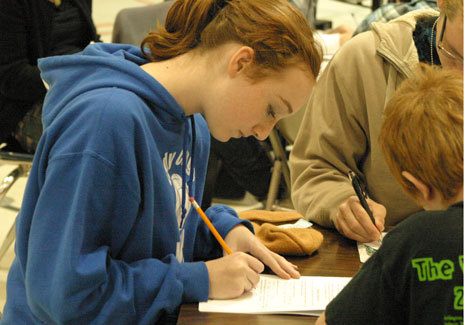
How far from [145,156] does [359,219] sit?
22.5 inches

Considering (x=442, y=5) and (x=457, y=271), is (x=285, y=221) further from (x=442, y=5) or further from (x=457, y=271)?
(x=457, y=271)

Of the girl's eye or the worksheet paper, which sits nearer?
the worksheet paper

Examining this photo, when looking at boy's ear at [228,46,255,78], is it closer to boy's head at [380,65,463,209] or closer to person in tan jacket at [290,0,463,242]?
boy's head at [380,65,463,209]

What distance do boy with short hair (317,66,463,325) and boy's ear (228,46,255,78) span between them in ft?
1.06

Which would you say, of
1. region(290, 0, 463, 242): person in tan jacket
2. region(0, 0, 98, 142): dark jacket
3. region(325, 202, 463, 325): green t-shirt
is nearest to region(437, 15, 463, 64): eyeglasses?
region(290, 0, 463, 242): person in tan jacket

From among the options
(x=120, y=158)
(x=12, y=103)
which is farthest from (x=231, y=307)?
(x=12, y=103)

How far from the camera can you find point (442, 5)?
1.72 meters

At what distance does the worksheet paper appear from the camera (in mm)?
1397

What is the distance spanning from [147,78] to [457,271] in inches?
26.0

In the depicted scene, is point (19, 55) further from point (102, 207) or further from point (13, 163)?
point (102, 207)

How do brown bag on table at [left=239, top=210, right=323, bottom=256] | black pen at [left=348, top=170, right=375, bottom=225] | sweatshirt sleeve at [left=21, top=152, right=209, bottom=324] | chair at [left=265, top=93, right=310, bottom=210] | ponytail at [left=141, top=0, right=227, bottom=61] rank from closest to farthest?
sweatshirt sleeve at [left=21, top=152, right=209, bottom=324], ponytail at [left=141, top=0, right=227, bottom=61], brown bag on table at [left=239, top=210, right=323, bottom=256], black pen at [left=348, top=170, right=375, bottom=225], chair at [left=265, top=93, right=310, bottom=210]

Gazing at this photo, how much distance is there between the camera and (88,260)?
1.32 metres

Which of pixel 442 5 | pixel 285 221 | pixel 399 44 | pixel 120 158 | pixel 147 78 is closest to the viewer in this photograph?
pixel 120 158

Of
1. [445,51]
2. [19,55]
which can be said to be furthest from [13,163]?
[445,51]
